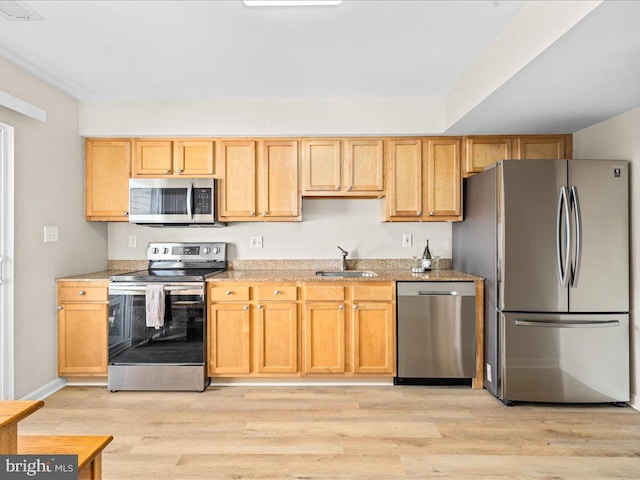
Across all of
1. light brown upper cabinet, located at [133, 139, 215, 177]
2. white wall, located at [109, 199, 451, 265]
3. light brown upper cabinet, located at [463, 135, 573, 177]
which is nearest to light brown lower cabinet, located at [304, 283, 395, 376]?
white wall, located at [109, 199, 451, 265]

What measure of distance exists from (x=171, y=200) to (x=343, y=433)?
2387mm

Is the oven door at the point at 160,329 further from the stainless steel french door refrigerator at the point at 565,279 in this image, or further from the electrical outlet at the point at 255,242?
the stainless steel french door refrigerator at the point at 565,279

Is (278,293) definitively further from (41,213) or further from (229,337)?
(41,213)

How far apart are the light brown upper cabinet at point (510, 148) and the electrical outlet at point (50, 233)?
3.50 meters

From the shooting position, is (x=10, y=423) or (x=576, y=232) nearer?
(x=10, y=423)

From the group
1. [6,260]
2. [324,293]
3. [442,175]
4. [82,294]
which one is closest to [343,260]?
[324,293]

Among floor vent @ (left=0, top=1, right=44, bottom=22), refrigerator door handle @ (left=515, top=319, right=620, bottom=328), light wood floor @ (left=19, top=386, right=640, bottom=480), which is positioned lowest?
light wood floor @ (left=19, top=386, right=640, bottom=480)

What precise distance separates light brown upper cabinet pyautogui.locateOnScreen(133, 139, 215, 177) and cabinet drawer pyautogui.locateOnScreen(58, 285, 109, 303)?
3.49 feet

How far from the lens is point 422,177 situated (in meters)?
3.73

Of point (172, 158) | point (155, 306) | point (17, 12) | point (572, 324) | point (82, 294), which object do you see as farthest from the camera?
point (172, 158)

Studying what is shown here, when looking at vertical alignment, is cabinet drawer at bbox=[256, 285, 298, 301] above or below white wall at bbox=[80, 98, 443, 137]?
below

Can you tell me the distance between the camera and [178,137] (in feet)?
12.3

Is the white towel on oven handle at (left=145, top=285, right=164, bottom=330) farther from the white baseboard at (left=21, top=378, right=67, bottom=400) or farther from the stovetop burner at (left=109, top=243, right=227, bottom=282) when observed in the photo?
the white baseboard at (left=21, top=378, right=67, bottom=400)

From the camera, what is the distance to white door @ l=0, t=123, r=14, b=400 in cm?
287
